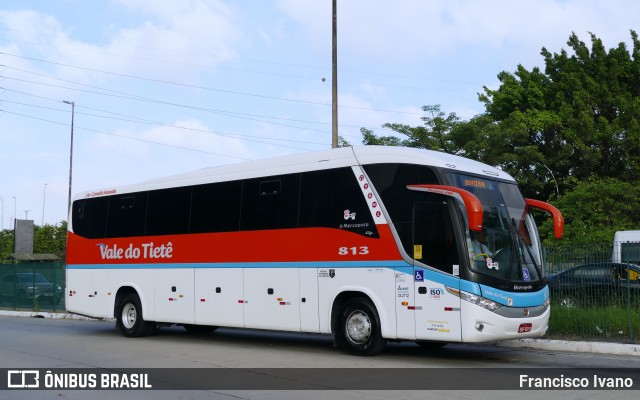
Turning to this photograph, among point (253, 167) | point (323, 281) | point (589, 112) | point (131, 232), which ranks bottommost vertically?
point (323, 281)

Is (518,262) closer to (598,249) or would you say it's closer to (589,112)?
(598,249)

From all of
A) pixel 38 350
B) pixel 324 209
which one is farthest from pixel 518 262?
pixel 38 350

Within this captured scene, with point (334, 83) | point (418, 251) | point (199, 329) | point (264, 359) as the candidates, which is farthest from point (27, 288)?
point (418, 251)

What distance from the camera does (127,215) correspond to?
714 inches

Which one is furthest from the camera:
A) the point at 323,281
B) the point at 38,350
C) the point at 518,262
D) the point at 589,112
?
the point at 589,112

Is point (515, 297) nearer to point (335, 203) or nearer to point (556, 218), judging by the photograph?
point (556, 218)

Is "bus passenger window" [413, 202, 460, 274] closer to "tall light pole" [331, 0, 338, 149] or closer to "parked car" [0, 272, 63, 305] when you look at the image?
"tall light pole" [331, 0, 338, 149]

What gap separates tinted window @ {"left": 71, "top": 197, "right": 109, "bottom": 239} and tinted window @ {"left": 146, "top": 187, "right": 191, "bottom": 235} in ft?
6.13

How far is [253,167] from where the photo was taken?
15523 millimetres

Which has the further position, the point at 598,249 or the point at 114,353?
the point at 598,249

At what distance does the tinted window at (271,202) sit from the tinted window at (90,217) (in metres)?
5.19

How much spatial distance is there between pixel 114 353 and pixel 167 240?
133 inches

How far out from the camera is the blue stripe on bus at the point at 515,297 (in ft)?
38.7

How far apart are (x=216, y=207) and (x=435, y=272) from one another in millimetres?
5693
